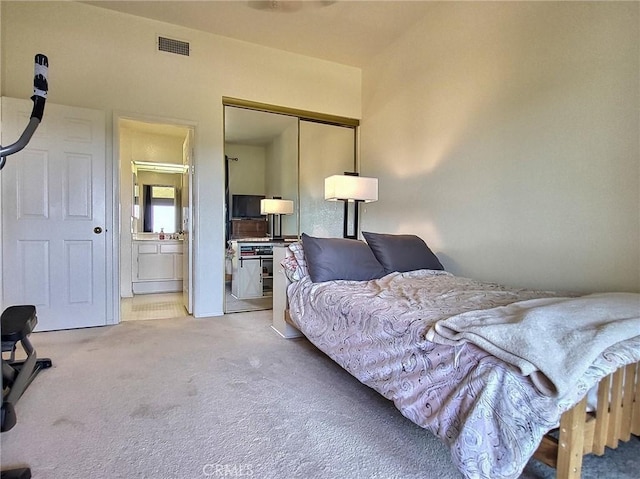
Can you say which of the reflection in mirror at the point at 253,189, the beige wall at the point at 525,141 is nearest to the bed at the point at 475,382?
the beige wall at the point at 525,141

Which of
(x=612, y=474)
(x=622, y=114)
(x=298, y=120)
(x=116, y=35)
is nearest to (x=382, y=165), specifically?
(x=298, y=120)

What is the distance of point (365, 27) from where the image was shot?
3523 mm

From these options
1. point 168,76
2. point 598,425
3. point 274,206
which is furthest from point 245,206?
point 598,425

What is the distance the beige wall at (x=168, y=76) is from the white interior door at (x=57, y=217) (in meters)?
0.19

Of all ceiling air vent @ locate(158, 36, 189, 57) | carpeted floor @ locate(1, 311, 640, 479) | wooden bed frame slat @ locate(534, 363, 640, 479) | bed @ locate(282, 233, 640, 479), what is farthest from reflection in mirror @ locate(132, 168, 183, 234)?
wooden bed frame slat @ locate(534, 363, 640, 479)

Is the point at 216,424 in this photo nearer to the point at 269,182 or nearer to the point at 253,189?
the point at 253,189

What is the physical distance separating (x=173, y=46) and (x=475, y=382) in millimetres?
3974

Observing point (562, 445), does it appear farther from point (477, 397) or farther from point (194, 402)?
point (194, 402)

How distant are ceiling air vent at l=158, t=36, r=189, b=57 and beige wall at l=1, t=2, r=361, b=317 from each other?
0.16 ft

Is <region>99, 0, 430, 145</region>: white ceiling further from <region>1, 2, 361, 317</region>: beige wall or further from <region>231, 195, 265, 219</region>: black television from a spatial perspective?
<region>231, 195, 265, 219</region>: black television

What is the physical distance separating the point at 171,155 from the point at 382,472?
5.40 metres

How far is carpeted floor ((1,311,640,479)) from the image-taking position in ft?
4.26

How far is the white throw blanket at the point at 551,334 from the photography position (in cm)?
92

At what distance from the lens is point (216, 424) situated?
1.59 meters
